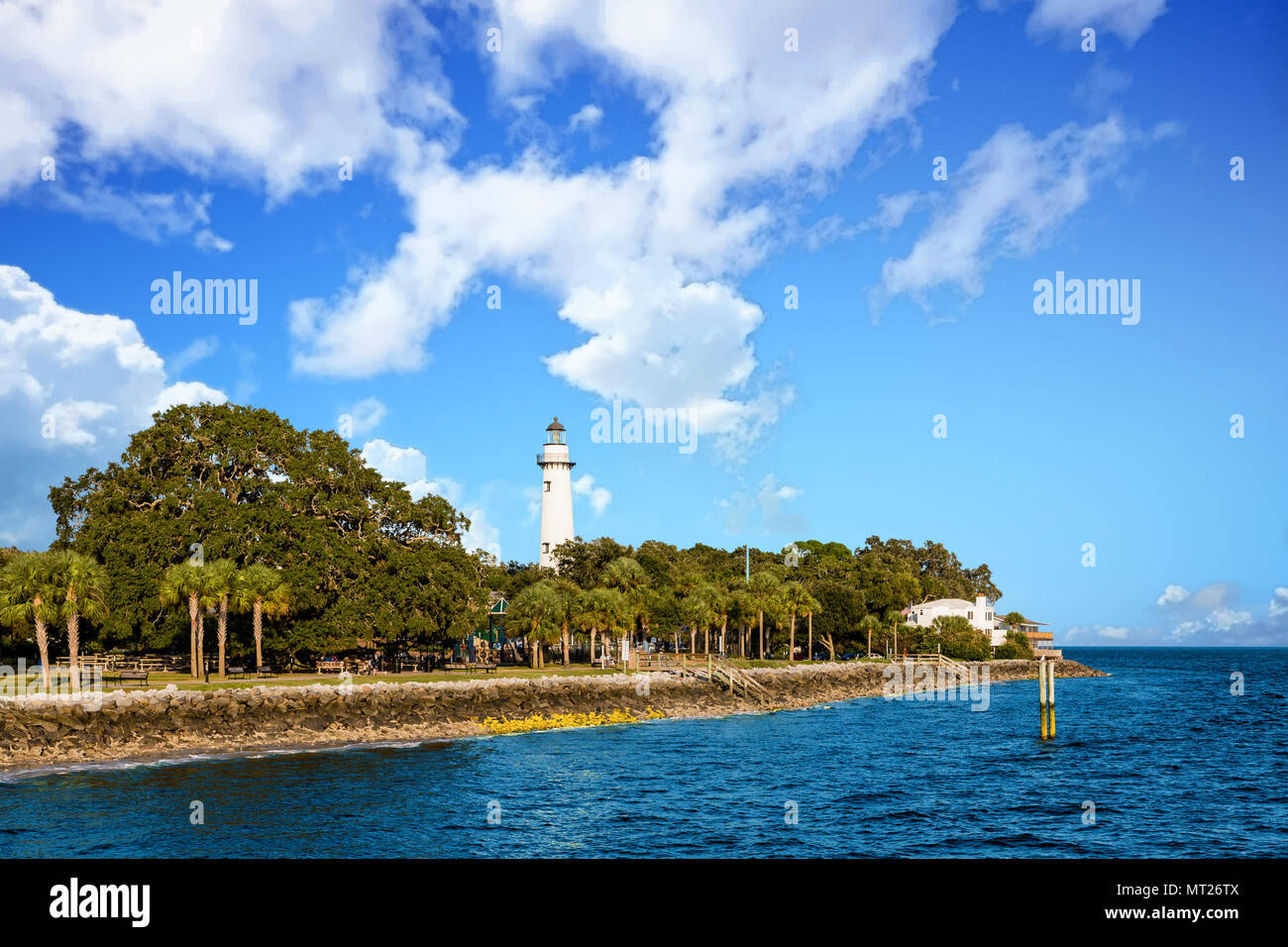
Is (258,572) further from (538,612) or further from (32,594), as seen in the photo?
(538,612)

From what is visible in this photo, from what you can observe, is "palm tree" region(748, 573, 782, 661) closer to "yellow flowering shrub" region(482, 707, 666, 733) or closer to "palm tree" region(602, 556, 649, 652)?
"palm tree" region(602, 556, 649, 652)

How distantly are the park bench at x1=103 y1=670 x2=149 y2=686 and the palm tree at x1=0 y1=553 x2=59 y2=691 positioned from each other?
4503mm

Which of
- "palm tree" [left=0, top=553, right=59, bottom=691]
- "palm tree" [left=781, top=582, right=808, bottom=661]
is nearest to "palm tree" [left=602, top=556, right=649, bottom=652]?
"palm tree" [left=781, top=582, right=808, bottom=661]

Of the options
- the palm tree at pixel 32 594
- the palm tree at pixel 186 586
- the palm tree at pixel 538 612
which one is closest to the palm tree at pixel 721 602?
the palm tree at pixel 538 612

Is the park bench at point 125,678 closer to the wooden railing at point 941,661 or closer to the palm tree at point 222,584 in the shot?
the palm tree at point 222,584

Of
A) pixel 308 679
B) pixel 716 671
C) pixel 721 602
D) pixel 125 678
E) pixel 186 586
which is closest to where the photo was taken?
pixel 186 586

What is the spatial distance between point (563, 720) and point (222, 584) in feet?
59.7

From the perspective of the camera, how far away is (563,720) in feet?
154

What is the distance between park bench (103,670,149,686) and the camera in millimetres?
42194

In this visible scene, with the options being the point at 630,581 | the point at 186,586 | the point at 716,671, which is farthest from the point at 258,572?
the point at 716,671

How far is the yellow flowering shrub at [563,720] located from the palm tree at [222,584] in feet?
45.4
